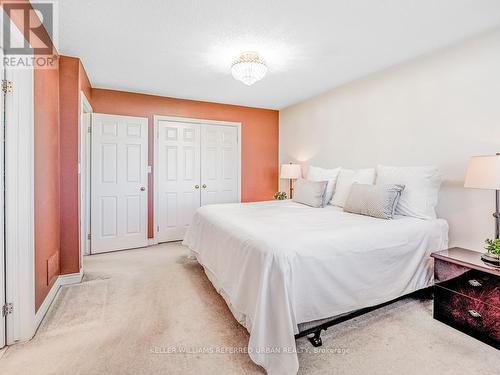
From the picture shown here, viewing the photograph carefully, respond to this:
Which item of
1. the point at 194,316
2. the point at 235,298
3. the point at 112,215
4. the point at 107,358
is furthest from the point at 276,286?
the point at 112,215

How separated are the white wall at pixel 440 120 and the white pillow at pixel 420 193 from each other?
192mm

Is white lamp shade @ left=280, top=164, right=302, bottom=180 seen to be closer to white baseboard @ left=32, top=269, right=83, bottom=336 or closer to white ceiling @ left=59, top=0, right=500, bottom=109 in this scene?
white ceiling @ left=59, top=0, right=500, bottom=109

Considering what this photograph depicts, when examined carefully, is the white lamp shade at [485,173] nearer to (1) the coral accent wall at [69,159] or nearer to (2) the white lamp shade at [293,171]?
(2) the white lamp shade at [293,171]

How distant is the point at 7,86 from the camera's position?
5.43 ft

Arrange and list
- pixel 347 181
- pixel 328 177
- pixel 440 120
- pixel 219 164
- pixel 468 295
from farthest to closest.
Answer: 1. pixel 219 164
2. pixel 328 177
3. pixel 347 181
4. pixel 440 120
5. pixel 468 295

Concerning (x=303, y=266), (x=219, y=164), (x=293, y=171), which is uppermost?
(x=219, y=164)

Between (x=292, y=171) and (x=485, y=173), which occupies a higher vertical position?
(x=292, y=171)

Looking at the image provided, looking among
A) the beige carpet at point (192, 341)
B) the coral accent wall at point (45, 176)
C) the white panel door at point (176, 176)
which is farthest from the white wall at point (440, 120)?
the coral accent wall at point (45, 176)

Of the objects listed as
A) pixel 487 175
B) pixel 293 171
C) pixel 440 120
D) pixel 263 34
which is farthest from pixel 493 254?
pixel 293 171

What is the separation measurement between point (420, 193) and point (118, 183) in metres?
3.82

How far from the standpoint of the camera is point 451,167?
2.49 meters

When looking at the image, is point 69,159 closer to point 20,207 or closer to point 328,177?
point 20,207

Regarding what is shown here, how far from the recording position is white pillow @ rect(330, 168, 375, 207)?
9.86ft

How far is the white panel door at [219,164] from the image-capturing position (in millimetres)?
4543
